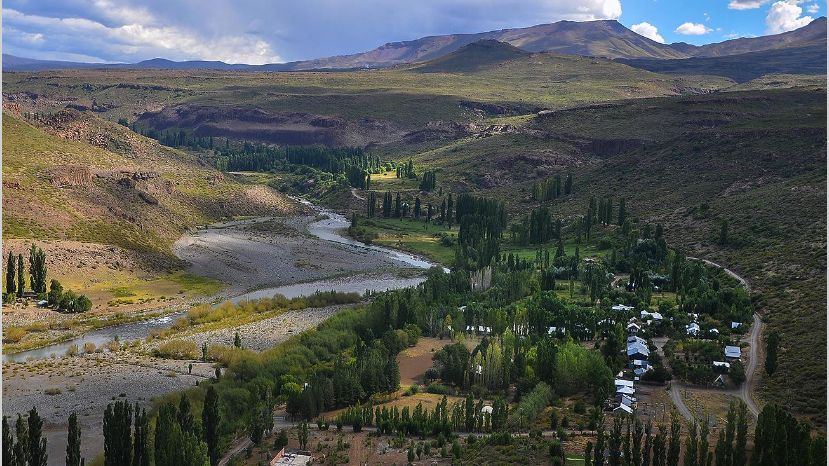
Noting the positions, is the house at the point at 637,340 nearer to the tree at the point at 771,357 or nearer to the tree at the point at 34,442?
the tree at the point at 771,357

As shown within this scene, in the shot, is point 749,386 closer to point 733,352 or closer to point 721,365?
point 721,365

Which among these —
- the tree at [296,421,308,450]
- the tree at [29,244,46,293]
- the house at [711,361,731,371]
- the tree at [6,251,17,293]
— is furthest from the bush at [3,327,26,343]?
the house at [711,361,731,371]

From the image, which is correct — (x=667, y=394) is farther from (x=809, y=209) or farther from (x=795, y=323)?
(x=809, y=209)

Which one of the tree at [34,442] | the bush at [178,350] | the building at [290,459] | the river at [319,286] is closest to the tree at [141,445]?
the tree at [34,442]

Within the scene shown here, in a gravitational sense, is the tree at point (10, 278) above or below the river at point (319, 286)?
above

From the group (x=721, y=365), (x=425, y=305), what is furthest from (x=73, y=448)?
(x=721, y=365)
